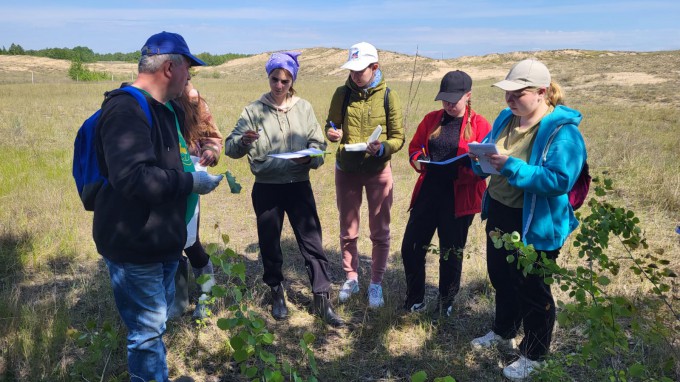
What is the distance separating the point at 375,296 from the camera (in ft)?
12.8

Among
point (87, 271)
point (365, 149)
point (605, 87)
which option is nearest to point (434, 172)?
point (365, 149)

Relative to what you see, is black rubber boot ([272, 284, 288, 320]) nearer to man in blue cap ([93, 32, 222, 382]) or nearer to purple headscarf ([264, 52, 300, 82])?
man in blue cap ([93, 32, 222, 382])

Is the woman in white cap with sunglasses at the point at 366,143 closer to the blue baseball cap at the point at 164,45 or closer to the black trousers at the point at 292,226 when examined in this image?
the black trousers at the point at 292,226

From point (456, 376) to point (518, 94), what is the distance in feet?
5.62

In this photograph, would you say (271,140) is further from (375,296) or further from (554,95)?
(554,95)

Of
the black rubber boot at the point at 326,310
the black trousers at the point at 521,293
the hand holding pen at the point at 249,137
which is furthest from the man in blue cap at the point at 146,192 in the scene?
the black trousers at the point at 521,293

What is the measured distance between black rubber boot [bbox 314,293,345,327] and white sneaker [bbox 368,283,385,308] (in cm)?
33

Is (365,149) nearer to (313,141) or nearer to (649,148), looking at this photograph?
(313,141)

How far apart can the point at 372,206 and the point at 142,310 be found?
79.2 inches

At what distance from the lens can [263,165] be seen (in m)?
3.45

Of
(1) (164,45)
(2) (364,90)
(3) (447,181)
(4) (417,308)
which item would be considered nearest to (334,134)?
(2) (364,90)

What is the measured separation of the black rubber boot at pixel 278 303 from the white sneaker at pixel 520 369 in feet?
5.30

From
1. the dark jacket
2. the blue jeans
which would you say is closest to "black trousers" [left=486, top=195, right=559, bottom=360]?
the dark jacket

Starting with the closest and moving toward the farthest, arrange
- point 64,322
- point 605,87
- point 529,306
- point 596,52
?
point 529,306, point 64,322, point 605,87, point 596,52
